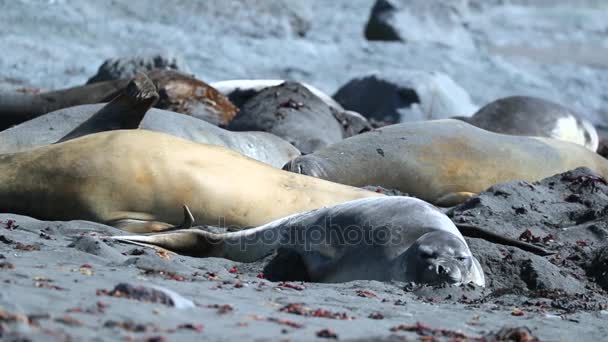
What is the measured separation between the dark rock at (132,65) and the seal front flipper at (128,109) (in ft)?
12.2

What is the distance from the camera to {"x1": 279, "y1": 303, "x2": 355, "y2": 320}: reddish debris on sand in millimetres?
3789

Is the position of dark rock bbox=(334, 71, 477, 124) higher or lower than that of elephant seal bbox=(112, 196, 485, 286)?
lower

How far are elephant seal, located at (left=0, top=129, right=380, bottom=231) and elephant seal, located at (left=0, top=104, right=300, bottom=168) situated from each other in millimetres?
1267

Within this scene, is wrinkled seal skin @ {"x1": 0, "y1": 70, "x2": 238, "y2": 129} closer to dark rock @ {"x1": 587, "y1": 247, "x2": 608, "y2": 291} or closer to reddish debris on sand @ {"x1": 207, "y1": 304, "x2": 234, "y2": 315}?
dark rock @ {"x1": 587, "y1": 247, "x2": 608, "y2": 291}

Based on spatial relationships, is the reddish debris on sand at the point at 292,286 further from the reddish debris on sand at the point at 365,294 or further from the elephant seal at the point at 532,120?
the elephant seal at the point at 532,120

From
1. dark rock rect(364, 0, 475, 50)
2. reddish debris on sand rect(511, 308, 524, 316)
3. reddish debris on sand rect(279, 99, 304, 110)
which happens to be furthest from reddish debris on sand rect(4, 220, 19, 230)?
dark rock rect(364, 0, 475, 50)

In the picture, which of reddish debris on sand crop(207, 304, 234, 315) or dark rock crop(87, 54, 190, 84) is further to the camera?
dark rock crop(87, 54, 190, 84)

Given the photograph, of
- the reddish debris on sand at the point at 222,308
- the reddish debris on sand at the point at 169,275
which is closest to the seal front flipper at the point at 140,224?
the reddish debris on sand at the point at 169,275

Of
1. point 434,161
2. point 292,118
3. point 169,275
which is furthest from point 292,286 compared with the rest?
point 292,118

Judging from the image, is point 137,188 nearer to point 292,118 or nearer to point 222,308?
point 222,308

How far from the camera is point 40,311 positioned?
324cm

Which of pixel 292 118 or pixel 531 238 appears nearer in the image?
pixel 531 238

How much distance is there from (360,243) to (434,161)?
2964 mm

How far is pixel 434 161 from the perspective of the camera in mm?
7832
